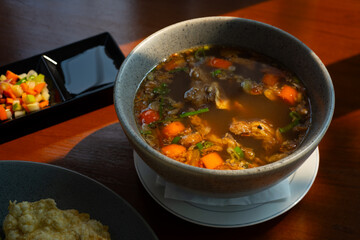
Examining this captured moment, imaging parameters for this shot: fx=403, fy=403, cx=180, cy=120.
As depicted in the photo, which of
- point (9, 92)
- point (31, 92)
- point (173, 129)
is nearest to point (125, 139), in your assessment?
point (173, 129)

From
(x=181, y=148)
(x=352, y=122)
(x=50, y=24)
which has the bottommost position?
(x=352, y=122)

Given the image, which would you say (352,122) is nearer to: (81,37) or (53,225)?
(53,225)

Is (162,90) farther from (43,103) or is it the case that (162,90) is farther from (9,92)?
(9,92)

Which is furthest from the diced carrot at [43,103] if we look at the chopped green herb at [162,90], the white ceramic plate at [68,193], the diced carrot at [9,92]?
the chopped green herb at [162,90]

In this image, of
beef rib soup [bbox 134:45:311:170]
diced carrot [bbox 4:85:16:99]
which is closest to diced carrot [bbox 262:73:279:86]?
beef rib soup [bbox 134:45:311:170]

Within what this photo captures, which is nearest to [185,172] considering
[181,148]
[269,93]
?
[181,148]

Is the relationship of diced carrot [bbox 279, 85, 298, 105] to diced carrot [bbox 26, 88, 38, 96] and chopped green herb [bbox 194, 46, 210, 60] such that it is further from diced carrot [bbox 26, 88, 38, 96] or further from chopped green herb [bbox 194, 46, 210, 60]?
diced carrot [bbox 26, 88, 38, 96]

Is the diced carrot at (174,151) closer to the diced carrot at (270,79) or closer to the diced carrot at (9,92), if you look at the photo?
the diced carrot at (270,79)
